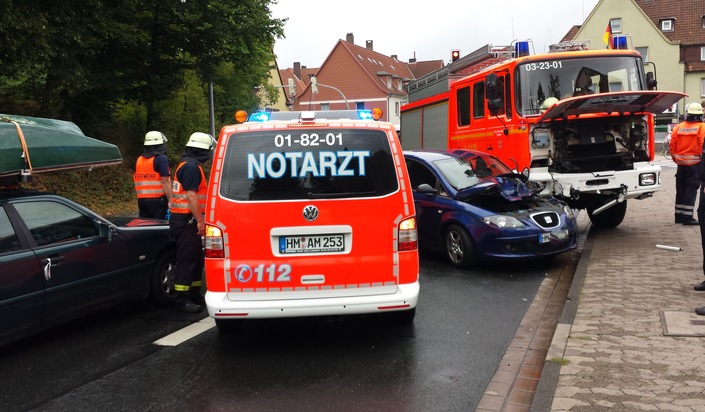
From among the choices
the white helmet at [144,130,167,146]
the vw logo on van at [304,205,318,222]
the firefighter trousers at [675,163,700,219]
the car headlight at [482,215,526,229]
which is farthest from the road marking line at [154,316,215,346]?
the firefighter trousers at [675,163,700,219]

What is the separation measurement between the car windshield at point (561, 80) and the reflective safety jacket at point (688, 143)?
1.45 metres

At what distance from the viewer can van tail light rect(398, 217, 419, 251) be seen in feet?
16.0

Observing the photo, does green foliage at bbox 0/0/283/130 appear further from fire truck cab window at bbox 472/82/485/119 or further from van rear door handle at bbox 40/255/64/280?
fire truck cab window at bbox 472/82/485/119

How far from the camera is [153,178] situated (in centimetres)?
763

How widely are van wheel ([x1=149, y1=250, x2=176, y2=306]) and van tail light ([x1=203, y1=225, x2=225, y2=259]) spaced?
6.11 ft

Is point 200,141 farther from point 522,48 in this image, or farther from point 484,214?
point 522,48

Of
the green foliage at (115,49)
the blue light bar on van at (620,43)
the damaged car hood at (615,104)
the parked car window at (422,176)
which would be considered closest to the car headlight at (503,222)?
the parked car window at (422,176)

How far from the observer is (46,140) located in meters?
5.38

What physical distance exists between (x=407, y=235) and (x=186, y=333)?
7.43ft

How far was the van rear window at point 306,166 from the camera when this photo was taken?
15.8 feet

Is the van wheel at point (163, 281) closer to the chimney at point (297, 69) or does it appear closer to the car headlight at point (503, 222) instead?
the car headlight at point (503, 222)

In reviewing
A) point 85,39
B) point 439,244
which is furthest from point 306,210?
point 85,39

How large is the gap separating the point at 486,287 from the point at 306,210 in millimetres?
3275

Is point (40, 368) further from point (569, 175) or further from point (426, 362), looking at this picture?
point (569, 175)
